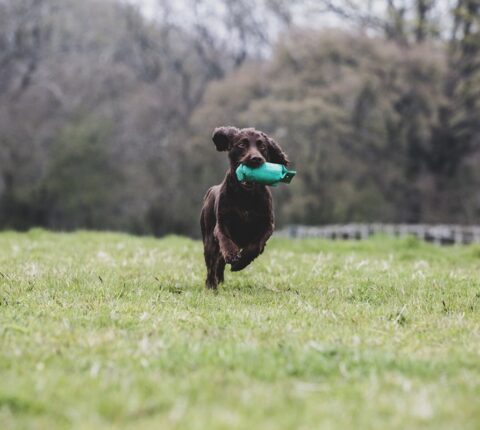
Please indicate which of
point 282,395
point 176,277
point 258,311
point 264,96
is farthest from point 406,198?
point 282,395

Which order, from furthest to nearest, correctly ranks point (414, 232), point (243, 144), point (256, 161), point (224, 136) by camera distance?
1. point (414, 232)
2. point (224, 136)
3. point (243, 144)
4. point (256, 161)

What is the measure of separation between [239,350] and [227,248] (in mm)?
2767

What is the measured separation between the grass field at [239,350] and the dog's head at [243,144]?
137 cm

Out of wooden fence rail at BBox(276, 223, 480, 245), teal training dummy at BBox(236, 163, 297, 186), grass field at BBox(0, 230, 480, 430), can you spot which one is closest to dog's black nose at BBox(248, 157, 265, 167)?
teal training dummy at BBox(236, 163, 297, 186)

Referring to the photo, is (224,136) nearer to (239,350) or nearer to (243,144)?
(243,144)

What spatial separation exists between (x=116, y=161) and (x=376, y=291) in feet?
122

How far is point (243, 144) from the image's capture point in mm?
7320

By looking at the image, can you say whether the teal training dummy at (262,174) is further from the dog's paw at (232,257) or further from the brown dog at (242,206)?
the dog's paw at (232,257)

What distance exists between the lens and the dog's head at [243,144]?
7.26m

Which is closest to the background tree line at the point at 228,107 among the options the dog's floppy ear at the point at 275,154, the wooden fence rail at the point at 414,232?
the wooden fence rail at the point at 414,232

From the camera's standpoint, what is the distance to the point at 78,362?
4074 millimetres

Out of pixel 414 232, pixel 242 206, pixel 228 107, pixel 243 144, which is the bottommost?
pixel 414 232

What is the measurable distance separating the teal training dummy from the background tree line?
83.5 feet

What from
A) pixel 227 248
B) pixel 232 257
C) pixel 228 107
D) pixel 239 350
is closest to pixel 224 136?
pixel 227 248
